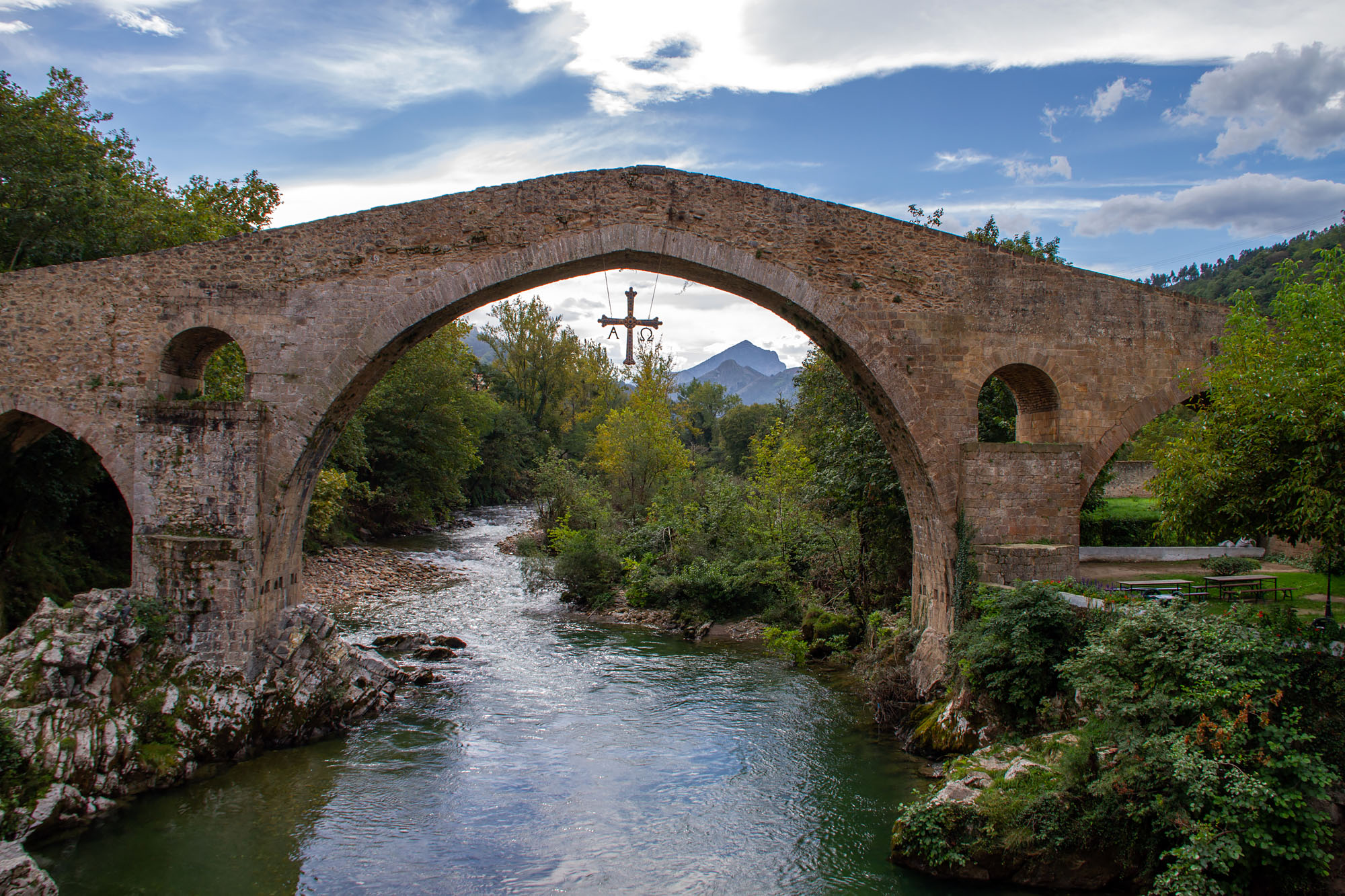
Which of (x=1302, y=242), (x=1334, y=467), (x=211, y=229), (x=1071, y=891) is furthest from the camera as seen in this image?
(x=1302, y=242)

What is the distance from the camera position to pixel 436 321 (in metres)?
9.67

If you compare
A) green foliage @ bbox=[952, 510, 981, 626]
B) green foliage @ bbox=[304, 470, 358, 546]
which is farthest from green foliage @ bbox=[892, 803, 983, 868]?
green foliage @ bbox=[304, 470, 358, 546]

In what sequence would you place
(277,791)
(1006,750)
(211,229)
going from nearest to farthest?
(1006,750), (277,791), (211,229)

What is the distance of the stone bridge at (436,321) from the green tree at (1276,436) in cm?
269

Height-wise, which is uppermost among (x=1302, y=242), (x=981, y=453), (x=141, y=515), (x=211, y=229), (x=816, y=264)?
(x=1302, y=242)

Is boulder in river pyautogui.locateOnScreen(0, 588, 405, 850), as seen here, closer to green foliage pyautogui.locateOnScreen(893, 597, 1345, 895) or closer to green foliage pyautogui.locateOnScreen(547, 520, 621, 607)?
green foliage pyautogui.locateOnScreen(893, 597, 1345, 895)

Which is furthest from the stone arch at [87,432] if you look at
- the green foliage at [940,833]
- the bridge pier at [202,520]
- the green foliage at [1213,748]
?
the green foliage at [1213,748]

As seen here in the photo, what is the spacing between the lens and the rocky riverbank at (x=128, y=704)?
23.9 ft

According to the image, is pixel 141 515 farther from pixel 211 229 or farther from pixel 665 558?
pixel 665 558

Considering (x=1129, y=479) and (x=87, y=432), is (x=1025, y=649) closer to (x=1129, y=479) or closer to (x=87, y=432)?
(x=87, y=432)

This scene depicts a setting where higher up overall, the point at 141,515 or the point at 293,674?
the point at 141,515

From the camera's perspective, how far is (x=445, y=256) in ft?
30.8

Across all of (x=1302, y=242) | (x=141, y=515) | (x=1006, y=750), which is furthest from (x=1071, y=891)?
(x=1302, y=242)

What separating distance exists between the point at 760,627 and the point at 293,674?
8196 mm
